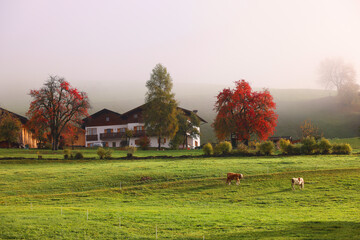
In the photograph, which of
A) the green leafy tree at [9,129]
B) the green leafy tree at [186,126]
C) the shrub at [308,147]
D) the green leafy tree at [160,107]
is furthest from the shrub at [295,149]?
the green leafy tree at [9,129]

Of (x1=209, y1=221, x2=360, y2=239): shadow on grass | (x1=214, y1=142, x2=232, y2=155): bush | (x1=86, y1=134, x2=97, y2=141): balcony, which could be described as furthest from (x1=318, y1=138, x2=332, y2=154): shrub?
(x1=86, y1=134, x2=97, y2=141): balcony

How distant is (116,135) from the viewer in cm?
9388

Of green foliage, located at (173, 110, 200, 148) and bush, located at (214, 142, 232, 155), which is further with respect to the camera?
green foliage, located at (173, 110, 200, 148)

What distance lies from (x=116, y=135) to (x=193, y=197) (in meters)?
64.8

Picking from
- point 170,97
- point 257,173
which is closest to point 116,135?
point 170,97

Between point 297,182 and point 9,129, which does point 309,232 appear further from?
point 9,129

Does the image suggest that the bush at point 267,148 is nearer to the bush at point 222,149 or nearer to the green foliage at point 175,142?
the bush at point 222,149

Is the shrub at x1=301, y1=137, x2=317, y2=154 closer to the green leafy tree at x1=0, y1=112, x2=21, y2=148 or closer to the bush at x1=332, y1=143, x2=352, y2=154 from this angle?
the bush at x1=332, y1=143, x2=352, y2=154

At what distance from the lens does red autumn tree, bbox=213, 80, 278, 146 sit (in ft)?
210

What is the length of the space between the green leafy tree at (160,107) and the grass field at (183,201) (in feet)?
94.3

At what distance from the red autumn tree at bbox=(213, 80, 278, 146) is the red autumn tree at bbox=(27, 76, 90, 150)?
2501 cm

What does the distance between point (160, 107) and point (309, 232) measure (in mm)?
60538

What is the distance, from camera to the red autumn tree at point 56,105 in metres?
71.8

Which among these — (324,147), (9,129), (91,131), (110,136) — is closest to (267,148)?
(324,147)
